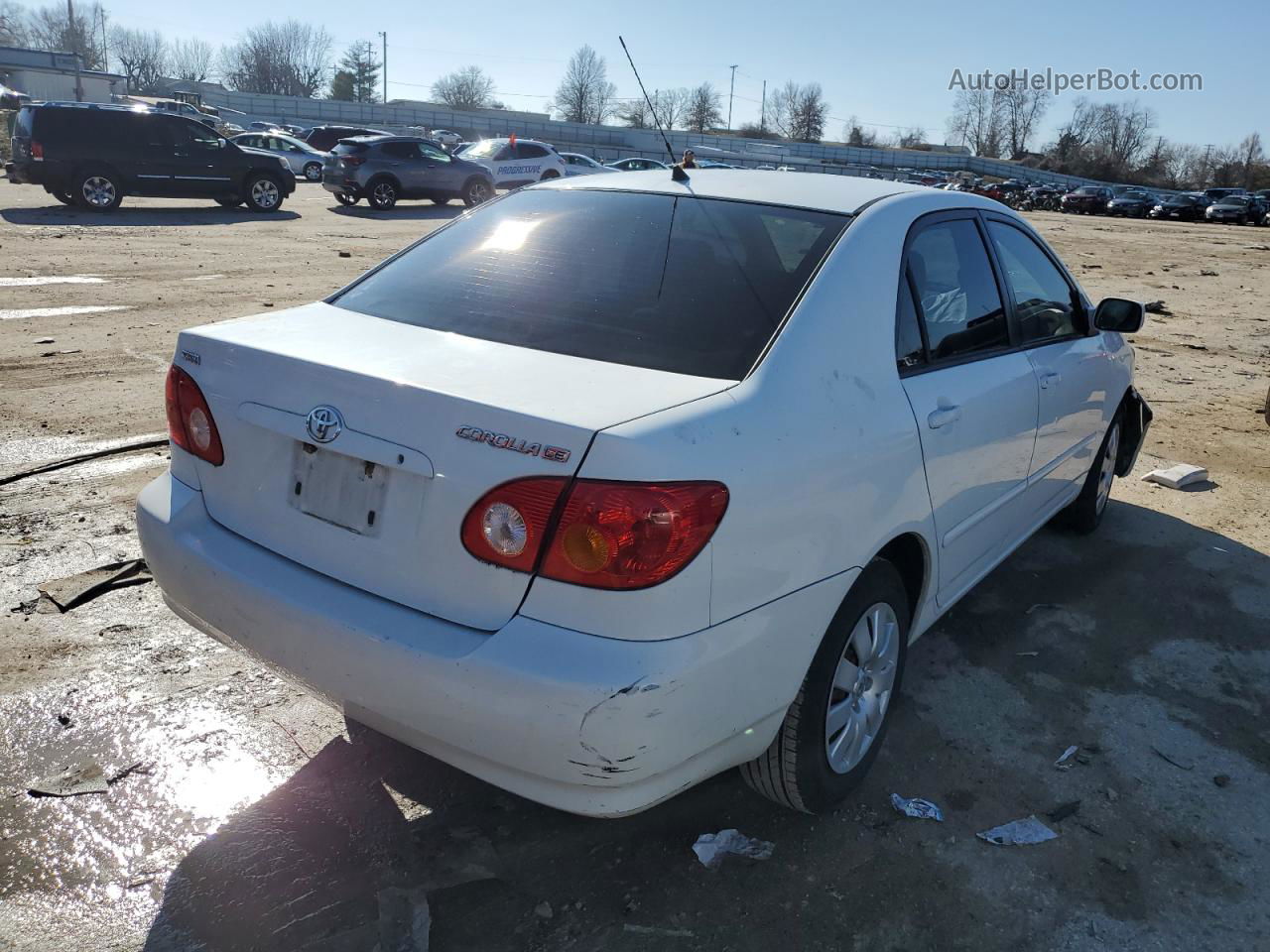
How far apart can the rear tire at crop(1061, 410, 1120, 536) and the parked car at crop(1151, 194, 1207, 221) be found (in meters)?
49.6

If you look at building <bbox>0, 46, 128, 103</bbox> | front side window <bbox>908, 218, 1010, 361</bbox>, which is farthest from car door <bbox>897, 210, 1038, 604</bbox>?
building <bbox>0, 46, 128, 103</bbox>

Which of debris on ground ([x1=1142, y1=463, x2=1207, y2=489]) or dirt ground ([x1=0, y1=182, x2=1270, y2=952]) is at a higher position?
debris on ground ([x1=1142, y1=463, x2=1207, y2=489])

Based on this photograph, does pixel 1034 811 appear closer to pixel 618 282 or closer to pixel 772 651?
pixel 772 651

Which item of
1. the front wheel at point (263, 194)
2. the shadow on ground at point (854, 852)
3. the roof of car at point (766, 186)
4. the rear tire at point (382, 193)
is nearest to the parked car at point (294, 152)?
the rear tire at point (382, 193)

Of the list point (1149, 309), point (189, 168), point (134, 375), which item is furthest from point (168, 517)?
point (189, 168)

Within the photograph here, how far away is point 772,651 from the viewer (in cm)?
229

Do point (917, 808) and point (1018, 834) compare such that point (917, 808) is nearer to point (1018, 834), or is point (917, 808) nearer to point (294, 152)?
point (1018, 834)

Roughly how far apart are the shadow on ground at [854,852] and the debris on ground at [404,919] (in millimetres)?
32

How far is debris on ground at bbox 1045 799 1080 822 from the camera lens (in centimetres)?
290

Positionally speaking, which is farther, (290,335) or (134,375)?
(134,375)

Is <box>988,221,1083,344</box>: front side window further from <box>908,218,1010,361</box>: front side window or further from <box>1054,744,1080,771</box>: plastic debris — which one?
<box>1054,744,1080,771</box>: plastic debris

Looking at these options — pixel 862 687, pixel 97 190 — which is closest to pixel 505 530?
pixel 862 687

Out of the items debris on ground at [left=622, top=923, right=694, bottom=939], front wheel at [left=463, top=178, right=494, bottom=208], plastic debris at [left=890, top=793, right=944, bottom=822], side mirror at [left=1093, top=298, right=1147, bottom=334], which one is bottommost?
debris on ground at [left=622, top=923, right=694, bottom=939]

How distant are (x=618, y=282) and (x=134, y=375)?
5388 millimetres
